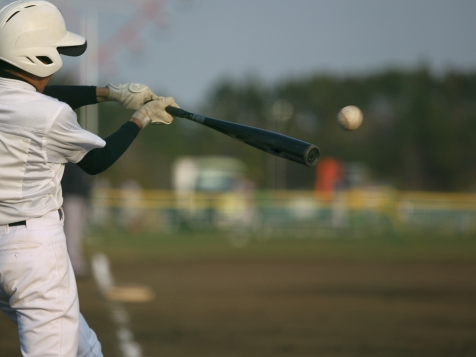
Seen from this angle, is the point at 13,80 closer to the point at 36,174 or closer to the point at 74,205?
the point at 36,174

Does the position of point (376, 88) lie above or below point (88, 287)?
above

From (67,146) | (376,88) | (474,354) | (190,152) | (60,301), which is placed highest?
(376,88)

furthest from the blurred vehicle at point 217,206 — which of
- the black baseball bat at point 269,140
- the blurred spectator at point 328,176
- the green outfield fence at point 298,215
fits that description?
the black baseball bat at point 269,140

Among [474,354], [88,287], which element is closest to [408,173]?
[88,287]

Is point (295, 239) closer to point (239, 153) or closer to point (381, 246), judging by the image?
point (381, 246)

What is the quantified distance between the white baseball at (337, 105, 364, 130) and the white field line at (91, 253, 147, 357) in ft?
8.46

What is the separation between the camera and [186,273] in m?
12.9

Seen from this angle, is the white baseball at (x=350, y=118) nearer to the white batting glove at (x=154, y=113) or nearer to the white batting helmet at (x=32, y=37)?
the white batting glove at (x=154, y=113)

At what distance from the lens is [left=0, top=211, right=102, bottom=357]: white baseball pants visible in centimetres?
328

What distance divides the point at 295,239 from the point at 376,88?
1025 inches

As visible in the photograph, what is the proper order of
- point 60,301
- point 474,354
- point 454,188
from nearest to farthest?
point 60,301, point 474,354, point 454,188

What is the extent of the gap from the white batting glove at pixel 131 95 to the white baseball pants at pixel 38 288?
96 cm

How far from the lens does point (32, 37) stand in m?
3.38

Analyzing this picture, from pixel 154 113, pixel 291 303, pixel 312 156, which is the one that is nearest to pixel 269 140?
pixel 312 156
